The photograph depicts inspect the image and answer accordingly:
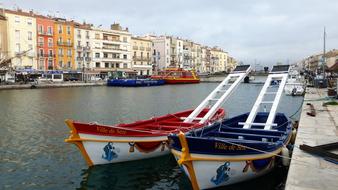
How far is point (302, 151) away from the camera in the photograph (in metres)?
12.4

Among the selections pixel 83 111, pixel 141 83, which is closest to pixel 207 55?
pixel 141 83

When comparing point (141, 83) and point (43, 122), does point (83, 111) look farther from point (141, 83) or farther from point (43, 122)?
point (141, 83)

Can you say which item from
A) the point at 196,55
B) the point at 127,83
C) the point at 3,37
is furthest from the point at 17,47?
the point at 196,55

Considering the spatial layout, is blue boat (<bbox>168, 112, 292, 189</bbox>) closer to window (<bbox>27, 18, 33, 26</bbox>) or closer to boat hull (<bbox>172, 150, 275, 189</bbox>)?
boat hull (<bbox>172, 150, 275, 189</bbox>)

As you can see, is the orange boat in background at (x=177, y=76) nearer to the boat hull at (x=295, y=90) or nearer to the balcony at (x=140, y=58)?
the balcony at (x=140, y=58)

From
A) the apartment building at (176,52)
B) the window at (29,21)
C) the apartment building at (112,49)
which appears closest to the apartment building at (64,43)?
the window at (29,21)

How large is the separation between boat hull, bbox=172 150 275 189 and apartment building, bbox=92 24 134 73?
97.0 meters

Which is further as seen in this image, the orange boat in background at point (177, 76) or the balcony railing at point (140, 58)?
the balcony railing at point (140, 58)

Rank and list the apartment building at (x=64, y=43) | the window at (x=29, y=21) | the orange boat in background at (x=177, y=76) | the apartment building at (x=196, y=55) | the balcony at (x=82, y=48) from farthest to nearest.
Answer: the apartment building at (x=196, y=55) < the orange boat in background at (x=177, y=76) < the balcony at (x=82, y=48) < the apartment building at (x=64, y=43) < the window at (x=29, y=21)

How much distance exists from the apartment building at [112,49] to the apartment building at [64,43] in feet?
25.8

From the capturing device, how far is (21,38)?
87.1 metres

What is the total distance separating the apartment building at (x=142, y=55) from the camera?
4761 inches

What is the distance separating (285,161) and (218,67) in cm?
18846

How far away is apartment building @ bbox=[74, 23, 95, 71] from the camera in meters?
101
